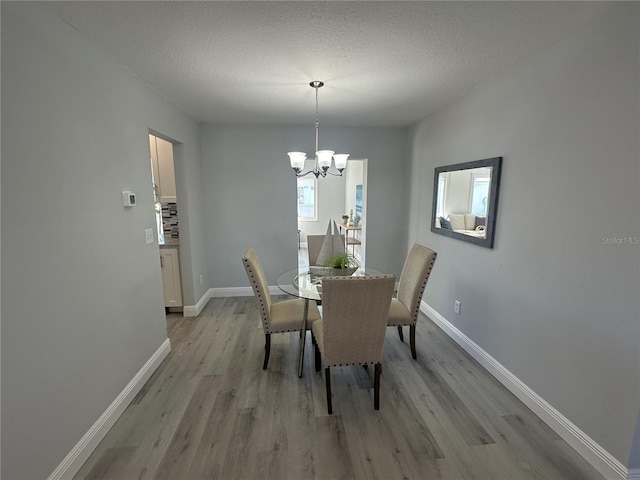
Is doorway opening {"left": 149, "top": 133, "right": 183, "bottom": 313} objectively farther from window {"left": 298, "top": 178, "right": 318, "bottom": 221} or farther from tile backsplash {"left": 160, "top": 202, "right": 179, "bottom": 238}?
window {"left": 298, "top": 178, "right": 318, "bottom": 221}

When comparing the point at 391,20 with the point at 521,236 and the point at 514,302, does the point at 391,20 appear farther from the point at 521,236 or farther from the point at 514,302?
the point at 514,302

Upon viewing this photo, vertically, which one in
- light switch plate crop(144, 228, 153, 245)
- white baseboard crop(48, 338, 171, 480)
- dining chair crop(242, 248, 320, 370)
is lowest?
white baseboard crop(48, 338, 171, 480)

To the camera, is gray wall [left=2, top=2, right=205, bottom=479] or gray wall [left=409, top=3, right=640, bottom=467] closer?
gray wall [left=2, top=2, right=205, bottom=479]

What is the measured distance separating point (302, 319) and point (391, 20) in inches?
81.2

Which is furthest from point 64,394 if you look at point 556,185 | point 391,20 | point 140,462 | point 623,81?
point 623,81

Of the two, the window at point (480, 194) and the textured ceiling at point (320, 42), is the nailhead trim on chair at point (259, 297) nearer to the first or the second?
the textured ceiling at point (320, 42)

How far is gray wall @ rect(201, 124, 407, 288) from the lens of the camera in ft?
12.7

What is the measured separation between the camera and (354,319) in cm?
186

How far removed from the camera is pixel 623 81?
1.40 metres

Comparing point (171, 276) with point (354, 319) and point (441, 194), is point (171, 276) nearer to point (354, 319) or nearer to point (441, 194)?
point (354, 319)

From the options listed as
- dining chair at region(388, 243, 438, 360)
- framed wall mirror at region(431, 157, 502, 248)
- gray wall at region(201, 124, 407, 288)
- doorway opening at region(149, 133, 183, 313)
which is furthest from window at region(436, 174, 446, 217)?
doorway opening at region(149, 133, 183, 313)

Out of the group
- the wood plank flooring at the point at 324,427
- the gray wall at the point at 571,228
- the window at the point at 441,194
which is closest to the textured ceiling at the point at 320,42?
the gray wall at the point at 571,228

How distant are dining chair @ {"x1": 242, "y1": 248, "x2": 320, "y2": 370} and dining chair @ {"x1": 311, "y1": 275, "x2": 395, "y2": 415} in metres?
0.39

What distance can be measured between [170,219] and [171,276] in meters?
0.67
